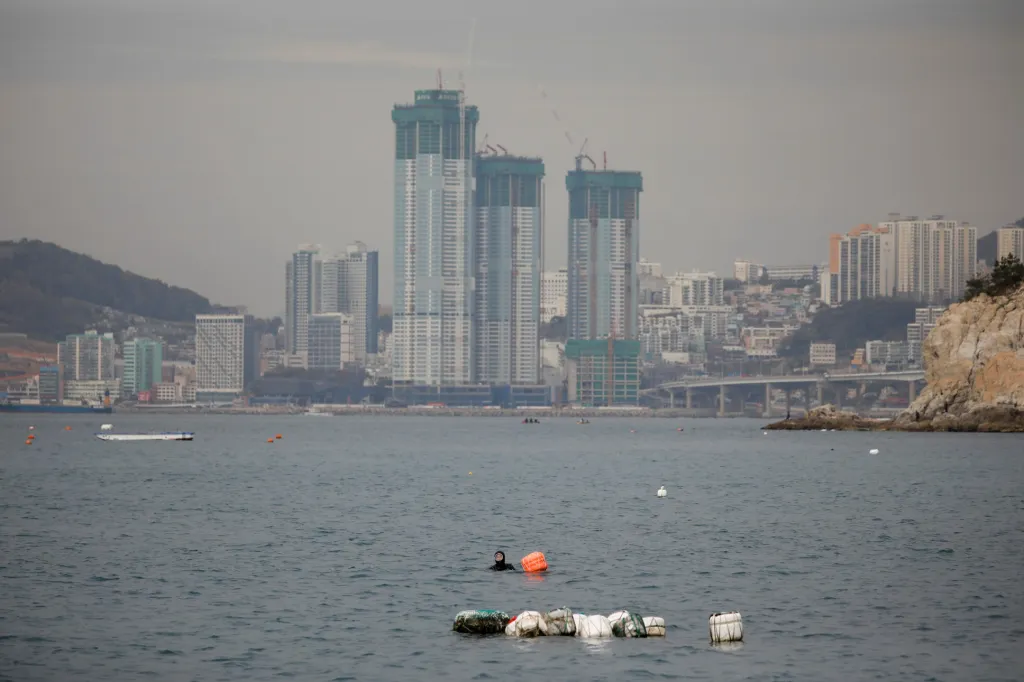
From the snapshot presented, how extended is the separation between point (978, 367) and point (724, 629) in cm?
11333

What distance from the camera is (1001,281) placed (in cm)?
14700

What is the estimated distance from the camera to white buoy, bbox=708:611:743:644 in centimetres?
3186

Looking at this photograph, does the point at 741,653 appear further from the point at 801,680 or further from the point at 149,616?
the point at 149,616

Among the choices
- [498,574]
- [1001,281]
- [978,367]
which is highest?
[1001,281]

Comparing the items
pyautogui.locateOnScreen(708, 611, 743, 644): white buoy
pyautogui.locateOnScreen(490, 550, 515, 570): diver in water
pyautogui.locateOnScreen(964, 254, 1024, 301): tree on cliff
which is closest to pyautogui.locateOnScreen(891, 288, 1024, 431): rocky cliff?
pyautogui.locateOnScreen(964, 254, 1024, 301): tree on cliff

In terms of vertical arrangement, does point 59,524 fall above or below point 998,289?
below

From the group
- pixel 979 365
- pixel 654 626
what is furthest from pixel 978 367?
pixel 654 626

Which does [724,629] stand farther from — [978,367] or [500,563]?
[978,367]

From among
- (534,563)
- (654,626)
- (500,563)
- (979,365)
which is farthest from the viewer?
(979,365)

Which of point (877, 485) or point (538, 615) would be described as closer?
point (538, 615)

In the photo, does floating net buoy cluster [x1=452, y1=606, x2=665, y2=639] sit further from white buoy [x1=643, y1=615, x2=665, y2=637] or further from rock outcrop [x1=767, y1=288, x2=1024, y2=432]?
rock outcrop [x1=767, y1=288, x2=1024, y2=432]

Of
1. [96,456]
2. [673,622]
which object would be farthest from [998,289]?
[673,622]

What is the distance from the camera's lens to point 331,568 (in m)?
43.8

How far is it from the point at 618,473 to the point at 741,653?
6523cm
